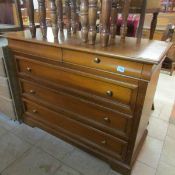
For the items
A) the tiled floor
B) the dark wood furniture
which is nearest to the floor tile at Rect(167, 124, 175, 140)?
the tiled floor

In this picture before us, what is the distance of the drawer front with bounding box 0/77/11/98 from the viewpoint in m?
1.64

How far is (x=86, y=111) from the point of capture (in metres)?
1.32

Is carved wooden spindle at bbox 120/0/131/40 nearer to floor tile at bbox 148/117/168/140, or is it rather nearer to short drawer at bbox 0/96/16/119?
floor tile at bbox 148/117/168/140

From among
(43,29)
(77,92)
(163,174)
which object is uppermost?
(43,29)

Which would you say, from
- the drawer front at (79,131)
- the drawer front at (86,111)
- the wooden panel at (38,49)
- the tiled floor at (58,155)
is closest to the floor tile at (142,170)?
the tiled floor at (58,155)

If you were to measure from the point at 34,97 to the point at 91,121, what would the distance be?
633 mm

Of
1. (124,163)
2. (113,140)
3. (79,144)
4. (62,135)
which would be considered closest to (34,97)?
(62,135)

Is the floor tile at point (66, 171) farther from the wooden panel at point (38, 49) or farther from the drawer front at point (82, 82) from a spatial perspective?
the wooden panel at point (38, 49)

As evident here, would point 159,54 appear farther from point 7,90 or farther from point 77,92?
point 7,90

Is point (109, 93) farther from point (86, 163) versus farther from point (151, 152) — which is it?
point (151, 152)

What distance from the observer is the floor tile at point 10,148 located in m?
1.47

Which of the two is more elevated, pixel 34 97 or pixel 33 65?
pixel 33 65

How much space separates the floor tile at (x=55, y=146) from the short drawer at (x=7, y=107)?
1.49 ft

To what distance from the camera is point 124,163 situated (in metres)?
1.32
